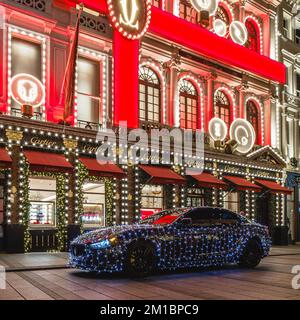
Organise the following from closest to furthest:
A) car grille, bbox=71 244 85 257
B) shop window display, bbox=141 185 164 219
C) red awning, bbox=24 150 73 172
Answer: car grille, bbox=71 244 85 257, red awning, bbox=24 150 73 172, shop window display, bbox=141 185 164 219

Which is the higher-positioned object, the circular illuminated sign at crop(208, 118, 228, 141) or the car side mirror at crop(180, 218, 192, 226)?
the circular illuminated sign at crop(208, 118, 228, 141)

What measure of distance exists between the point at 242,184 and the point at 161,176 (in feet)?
18.4

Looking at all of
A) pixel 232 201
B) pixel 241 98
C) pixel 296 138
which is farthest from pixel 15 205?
pixel 296 138

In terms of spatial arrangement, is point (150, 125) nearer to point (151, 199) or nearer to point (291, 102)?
point (151, 199)

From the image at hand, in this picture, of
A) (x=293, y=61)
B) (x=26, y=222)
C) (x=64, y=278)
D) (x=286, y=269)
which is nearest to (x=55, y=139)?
(x=26, y=222)

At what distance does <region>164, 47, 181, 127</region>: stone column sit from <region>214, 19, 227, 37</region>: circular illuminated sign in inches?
153

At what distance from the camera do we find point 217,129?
24.2m

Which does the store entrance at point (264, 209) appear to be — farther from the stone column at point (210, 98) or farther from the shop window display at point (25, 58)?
the shop window display at point (25, 58)

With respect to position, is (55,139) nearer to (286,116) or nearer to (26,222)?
(26,222)

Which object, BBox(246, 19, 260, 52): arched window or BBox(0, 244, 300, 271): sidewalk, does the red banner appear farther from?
BBox(246, 19, 260, 52): arched window

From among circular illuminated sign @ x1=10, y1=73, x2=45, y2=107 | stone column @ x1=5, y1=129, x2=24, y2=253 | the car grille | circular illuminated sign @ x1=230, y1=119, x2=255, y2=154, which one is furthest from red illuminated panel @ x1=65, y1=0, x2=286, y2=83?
the car grille

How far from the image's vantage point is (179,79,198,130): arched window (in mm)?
23781

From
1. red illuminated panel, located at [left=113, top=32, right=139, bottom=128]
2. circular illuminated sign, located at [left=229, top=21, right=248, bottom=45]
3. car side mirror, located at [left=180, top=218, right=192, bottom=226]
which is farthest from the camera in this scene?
circular illuminated sign, located at [left=229, top=21, right=248, bottom=45]

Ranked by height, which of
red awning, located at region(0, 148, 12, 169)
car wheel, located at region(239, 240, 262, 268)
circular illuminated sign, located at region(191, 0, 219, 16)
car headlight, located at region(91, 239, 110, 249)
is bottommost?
car wheel, located at region(239, 240, 262, 268)
